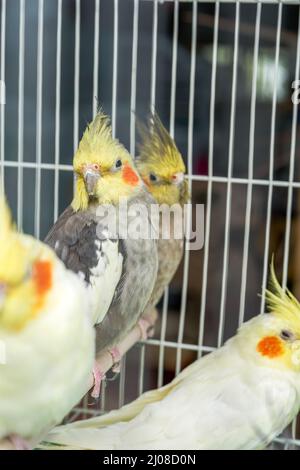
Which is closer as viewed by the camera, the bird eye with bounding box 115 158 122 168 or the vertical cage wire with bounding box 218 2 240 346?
the bird eye with bounding box 115 158 122 168

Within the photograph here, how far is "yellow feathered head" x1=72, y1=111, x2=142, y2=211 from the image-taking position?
0.74m

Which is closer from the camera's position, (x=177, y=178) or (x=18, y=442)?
(x=18, y=442)

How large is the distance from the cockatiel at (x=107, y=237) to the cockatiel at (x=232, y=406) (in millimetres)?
91

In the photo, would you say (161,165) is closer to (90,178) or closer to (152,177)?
(152,177)

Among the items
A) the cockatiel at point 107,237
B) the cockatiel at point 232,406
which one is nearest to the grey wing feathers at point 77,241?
the cockatiel at point 107,237

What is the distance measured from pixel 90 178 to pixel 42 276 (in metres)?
0.17

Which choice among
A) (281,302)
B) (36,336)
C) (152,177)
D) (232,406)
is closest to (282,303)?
(281,302)

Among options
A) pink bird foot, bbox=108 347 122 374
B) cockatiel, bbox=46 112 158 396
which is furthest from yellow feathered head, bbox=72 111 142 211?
A: pink bird foot, bbox=108 347 122 374

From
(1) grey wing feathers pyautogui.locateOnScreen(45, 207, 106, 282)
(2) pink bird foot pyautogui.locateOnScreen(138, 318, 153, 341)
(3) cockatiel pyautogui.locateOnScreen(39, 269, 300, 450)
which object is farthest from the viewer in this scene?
(2) pink bird foot pyautogui.locateOnScreen(138, 318, 153, 341)

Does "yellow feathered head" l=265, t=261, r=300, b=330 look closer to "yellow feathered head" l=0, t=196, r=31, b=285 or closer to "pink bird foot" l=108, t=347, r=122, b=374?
"pink bird foot" l=108, t=347, r=122, b=374

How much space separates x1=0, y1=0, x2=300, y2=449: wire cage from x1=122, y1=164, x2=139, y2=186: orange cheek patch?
0.06 meters

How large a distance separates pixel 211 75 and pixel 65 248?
36cm

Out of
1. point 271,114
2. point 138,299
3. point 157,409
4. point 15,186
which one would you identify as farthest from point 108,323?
point 271,114

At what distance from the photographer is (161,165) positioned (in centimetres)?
90
